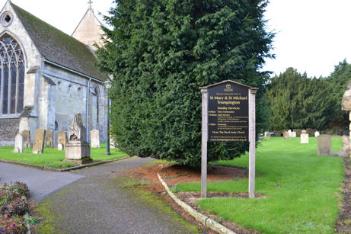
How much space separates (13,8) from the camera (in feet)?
100

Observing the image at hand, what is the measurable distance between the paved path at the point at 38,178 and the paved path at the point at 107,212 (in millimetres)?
446

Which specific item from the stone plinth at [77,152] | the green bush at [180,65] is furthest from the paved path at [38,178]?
the green bush at [180,65]

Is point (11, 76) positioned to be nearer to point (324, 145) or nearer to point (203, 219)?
point (324, 145)

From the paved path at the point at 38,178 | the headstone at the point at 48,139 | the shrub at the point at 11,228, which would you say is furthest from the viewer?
the headstone at the point at 48,139

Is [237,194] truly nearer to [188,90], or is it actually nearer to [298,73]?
[188,90]

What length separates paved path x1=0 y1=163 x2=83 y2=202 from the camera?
9.64 m

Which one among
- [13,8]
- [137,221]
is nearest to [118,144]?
[137,221]

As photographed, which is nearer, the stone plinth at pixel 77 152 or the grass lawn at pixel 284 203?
the grass lawn at pixel 284 203

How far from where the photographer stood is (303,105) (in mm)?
51281

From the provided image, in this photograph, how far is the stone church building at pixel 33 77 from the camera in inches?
1157

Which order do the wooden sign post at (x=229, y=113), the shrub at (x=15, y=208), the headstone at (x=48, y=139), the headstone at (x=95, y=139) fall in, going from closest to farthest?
the shrub at (x=15, y=208)
the wooden sign post at (x=229, y=113)
the headstone at (x=48, y=139)
the headstone at (x=95, y=139)

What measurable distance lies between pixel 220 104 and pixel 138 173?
5360 mm

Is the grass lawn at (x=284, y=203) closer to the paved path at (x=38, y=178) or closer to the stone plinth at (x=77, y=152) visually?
the paved path at (x=38, y=178)

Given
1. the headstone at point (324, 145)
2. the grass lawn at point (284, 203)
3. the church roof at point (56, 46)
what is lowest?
the grass lawn at point (284, 203)
